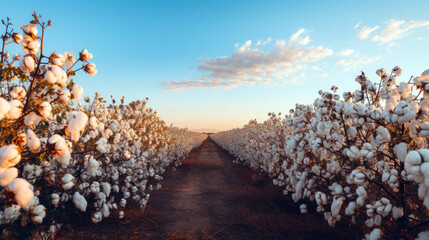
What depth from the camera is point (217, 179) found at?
36.3 feet

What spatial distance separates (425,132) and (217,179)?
9.32 m

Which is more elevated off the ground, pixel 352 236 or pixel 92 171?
pixel 92 171

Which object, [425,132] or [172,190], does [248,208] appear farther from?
[425,132]

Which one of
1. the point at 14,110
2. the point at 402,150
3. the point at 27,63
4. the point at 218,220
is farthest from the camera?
the point at 218,220

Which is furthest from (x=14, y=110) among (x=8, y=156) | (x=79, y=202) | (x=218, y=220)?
(x=218, y=220)

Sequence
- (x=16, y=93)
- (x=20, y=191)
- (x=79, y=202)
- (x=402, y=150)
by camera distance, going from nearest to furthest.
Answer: (x=20, y=191) < (x=16, y=93) < (x=402, y=150) < (x=79, y=202)

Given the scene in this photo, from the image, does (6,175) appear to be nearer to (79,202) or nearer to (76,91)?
(76,91)

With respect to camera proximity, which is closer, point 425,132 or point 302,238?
point 425,132

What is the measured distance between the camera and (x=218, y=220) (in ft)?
19.1

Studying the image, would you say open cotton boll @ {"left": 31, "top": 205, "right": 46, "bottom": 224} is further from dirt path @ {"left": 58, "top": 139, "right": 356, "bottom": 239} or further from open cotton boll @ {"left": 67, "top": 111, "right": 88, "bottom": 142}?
dirt path @ {"left": 58, "top": 139, "right": 356, "bottom": 239}

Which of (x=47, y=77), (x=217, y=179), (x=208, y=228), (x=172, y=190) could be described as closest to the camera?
(x=47, y=77)

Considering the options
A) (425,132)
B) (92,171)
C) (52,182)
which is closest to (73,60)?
(92,171)

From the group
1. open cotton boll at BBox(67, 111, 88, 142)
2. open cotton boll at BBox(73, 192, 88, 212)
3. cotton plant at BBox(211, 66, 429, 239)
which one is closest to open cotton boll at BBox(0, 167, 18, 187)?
open cotton boll at BBox(67, 111, 88, 142)

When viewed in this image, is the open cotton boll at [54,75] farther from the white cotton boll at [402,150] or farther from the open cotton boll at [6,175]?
the white cotton boll at [402,150]
